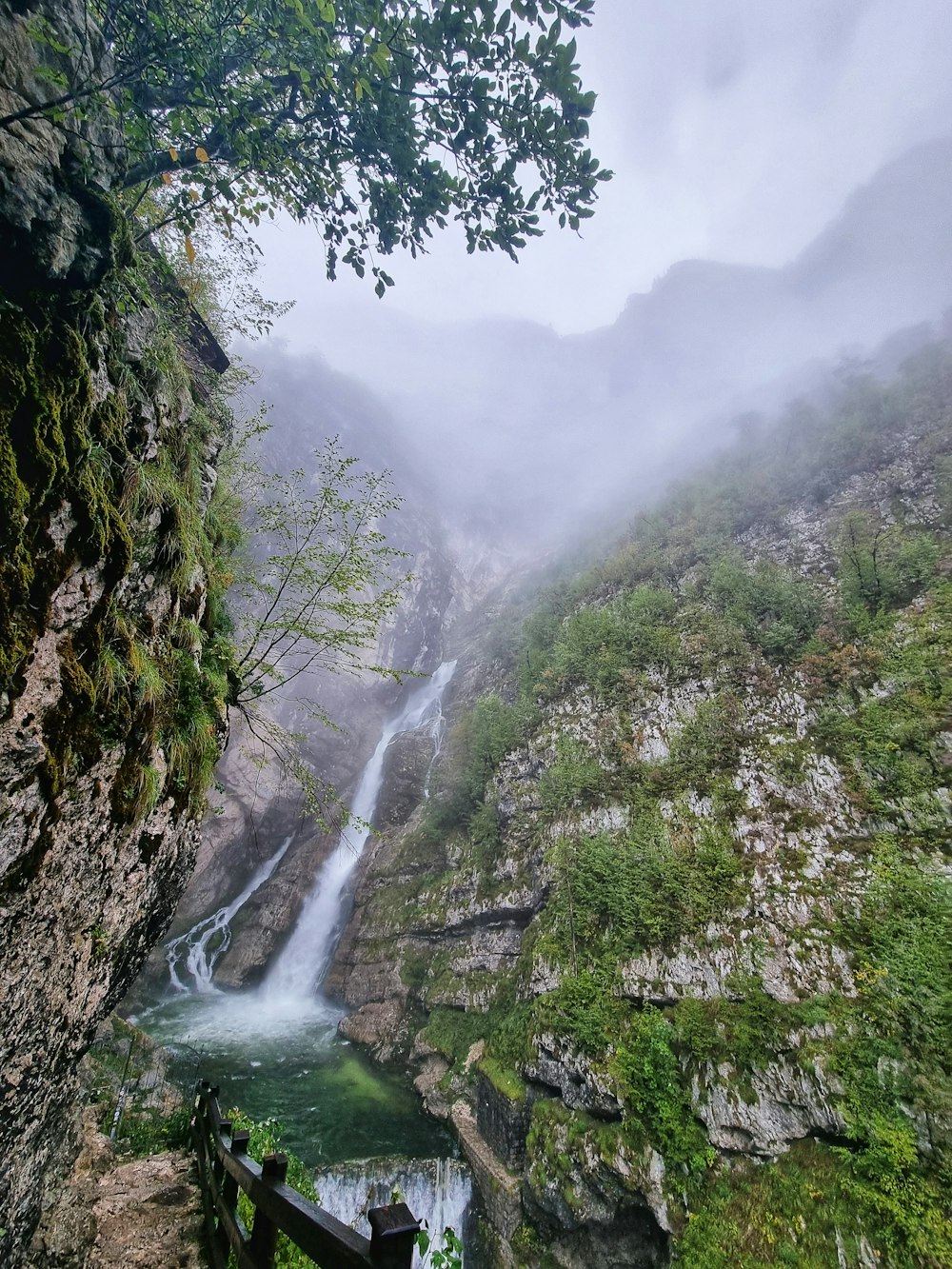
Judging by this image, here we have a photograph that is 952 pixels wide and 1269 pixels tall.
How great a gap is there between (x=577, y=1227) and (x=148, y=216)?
1636cm

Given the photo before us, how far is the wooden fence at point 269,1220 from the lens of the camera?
5.61 ft

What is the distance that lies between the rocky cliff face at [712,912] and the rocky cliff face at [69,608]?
9989mm

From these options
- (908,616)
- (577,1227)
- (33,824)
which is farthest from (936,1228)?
(908,616)

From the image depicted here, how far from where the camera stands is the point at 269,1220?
2.77 meters

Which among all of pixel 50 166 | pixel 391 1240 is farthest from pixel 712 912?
pixel 50 166

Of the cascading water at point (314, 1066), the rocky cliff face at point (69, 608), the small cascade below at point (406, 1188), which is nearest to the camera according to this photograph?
the rocky cliff face at point (69, 608)

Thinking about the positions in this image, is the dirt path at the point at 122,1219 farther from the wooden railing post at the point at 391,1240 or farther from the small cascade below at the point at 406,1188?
the small cascade below at the point at 406,1188

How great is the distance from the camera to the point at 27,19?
3.11 metres

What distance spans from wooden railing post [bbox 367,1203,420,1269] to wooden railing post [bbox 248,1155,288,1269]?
142cm

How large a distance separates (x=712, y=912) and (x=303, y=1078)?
12.3 m

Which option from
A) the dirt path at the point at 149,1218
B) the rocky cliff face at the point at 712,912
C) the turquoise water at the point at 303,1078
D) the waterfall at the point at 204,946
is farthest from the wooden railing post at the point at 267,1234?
the waterfall at the point at 204,946

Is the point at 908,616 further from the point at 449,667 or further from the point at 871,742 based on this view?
the point at 449,667

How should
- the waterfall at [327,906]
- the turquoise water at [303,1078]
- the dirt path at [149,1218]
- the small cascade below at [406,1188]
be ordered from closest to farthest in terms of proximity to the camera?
the dirt path at [149,1218] → the small cascade below at [406,1188] → the turquoise water at [303,1078] → the waterfall at [327,906]

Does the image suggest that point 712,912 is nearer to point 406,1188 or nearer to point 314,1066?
point 406,1188
